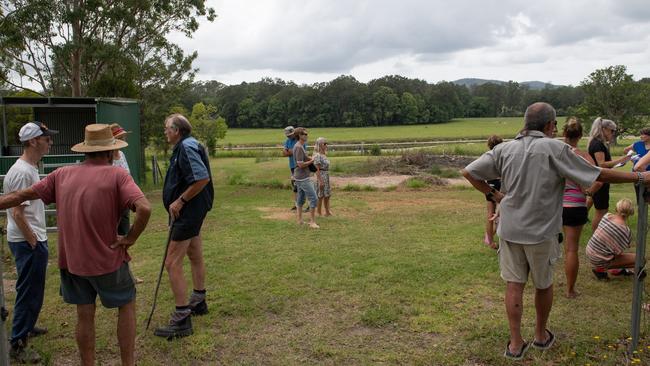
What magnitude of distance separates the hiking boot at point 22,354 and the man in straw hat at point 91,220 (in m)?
0.76

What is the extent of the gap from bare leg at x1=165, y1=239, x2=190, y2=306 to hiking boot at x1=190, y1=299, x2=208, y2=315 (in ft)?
1.42

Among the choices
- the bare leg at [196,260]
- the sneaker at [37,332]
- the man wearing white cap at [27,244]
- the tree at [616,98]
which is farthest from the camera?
the tree at [616,98]

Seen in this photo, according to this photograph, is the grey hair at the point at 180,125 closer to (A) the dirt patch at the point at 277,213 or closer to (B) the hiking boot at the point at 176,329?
(B) the hiking boot at the point at 176,329

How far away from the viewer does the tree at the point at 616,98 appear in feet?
195

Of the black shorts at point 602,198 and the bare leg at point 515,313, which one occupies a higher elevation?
the black shorts at point 602,198

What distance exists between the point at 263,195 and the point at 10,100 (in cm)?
648

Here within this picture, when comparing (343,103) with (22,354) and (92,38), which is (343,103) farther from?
(22,354)

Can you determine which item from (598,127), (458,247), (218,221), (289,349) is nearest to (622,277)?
(598,127)

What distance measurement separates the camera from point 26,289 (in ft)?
14.6

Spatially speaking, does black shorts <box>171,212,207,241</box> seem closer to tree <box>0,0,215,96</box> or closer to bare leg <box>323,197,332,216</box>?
bare leg <box>323,197,332,216</box>

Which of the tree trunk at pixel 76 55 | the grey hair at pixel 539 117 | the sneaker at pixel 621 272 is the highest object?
the tree trunk at pixel 76 55

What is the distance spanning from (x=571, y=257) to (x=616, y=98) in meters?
62.7

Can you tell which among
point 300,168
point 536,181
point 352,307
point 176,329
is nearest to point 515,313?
point 536,181

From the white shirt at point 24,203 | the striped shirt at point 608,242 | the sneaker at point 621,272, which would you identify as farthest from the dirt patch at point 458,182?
the white shirt at point 24,203
